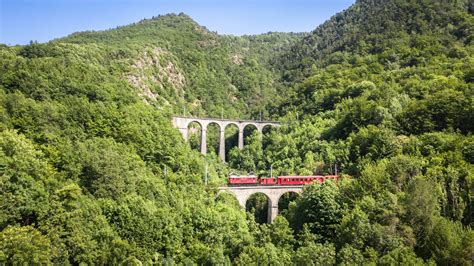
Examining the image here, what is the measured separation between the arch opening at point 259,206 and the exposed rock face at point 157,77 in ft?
105

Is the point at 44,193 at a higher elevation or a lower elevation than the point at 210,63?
lower

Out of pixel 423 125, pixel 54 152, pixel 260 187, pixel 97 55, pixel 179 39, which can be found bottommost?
pixel 260 187

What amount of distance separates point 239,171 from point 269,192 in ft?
78.5

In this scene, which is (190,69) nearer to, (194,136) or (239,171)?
(194,136)

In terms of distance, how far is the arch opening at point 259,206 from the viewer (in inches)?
2126

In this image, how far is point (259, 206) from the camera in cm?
5547

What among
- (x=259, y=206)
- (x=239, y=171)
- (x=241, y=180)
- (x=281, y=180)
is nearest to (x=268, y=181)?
(x=281, y=180)

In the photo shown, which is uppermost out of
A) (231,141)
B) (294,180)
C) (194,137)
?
(194,137)

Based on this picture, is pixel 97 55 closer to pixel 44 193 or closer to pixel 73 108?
pixel 73 108

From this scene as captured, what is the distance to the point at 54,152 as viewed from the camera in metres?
35.5

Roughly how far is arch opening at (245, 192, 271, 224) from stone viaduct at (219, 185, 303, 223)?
3.65 ft

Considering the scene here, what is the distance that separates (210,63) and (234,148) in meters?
42.2

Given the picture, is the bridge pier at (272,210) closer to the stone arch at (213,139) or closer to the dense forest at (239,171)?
the dense forest at (239,171)

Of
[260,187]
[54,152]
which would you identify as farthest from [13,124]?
[260,187]
